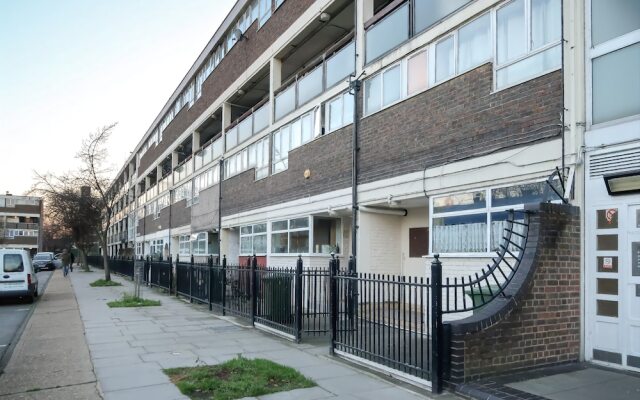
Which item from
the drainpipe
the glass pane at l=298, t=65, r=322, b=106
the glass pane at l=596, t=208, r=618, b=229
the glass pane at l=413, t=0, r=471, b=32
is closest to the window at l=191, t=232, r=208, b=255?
the glass pane at l=298, t=65, r=322, b=106

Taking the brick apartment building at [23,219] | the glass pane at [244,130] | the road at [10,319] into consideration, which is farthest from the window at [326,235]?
the brick apartment building at [23,219]

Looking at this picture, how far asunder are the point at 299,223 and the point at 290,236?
78cm

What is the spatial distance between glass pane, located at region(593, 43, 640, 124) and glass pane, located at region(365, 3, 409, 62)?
4850 millimetres

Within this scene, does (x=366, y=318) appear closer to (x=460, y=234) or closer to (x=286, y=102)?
(x=460, y=234)

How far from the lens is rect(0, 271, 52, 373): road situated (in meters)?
9.97

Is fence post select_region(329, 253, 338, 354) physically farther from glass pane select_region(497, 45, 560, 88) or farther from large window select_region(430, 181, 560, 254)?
glass pane select_region(497, 45, 560, 88)

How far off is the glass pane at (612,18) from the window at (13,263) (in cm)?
1674

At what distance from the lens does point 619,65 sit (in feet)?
23.1

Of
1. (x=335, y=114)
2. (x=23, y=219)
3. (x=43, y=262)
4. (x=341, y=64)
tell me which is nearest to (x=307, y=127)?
(x=335, y=114)

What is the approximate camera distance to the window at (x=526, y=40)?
313 inches

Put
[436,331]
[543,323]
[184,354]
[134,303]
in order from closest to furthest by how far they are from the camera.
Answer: [436,331], [543,323], [184,354], [134,303]

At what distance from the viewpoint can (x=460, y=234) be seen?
31.0 feet

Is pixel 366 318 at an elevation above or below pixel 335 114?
below

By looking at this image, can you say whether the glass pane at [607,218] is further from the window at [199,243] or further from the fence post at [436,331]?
the window at [199,243]
